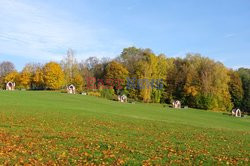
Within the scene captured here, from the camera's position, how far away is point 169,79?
80.7m

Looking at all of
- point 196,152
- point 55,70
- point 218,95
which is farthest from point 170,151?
point 55,70

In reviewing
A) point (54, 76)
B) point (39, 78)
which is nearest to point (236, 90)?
point (54, 76)

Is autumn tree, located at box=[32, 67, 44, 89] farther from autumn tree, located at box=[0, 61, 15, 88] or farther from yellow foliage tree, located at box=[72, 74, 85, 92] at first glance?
autumn tree, located at box=[0, 61, 15, 88]

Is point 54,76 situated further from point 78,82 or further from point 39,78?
point 78,82

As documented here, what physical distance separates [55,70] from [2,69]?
134 feet

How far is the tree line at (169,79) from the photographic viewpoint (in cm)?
7162

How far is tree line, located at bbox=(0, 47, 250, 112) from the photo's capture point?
71.6 m

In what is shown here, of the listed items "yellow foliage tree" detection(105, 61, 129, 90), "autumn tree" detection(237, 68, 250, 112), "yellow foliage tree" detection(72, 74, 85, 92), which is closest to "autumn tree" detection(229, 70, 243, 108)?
"autumn tree" detection(237, 68, 250, 112)

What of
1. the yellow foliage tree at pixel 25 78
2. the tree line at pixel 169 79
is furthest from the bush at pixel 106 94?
the yellow foliage tree at pixel 25 78

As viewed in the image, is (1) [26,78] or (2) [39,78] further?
(1) [26,78]

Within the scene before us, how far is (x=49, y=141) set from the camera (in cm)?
1205

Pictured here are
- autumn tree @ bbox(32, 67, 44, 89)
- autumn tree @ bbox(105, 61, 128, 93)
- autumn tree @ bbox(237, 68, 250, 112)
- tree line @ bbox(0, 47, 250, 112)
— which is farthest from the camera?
autumn tree @ bbox(32, 67, 44, 89)

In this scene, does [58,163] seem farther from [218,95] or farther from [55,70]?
[55,70]

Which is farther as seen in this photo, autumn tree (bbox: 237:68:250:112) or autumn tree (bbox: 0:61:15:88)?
autumn tree (bbox: 0:61:15:88)
